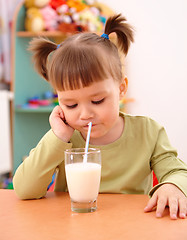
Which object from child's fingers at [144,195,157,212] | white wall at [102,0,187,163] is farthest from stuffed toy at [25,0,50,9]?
child's fingers at [144,195,157,212]

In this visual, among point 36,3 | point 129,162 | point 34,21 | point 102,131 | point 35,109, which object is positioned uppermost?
point 36,3

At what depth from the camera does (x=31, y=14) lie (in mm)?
3297

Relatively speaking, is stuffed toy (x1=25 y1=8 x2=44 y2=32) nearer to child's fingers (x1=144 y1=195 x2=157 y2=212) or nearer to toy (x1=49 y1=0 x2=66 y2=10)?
toy (x1=49 y1=0 x2=66 y2=10)

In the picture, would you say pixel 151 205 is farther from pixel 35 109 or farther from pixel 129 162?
pixel 35 109

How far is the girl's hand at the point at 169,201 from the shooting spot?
2.54 ft

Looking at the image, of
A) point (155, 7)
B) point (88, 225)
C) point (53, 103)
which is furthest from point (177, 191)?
point (155, 7)

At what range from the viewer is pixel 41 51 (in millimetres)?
1154

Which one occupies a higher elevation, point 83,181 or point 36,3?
point 36,3

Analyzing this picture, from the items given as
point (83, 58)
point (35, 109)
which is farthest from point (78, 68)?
point (35, 109)

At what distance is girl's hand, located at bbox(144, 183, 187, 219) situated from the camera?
2.54 feet

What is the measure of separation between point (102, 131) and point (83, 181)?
0.82 ft

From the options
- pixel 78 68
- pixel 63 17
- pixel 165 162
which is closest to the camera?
pixel 78 68

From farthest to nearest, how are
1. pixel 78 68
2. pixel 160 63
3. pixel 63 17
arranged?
pixel 160 63 → pixel 63 17 → pixel 78 68

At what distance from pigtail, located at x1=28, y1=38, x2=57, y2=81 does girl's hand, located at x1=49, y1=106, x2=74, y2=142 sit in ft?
0.44
